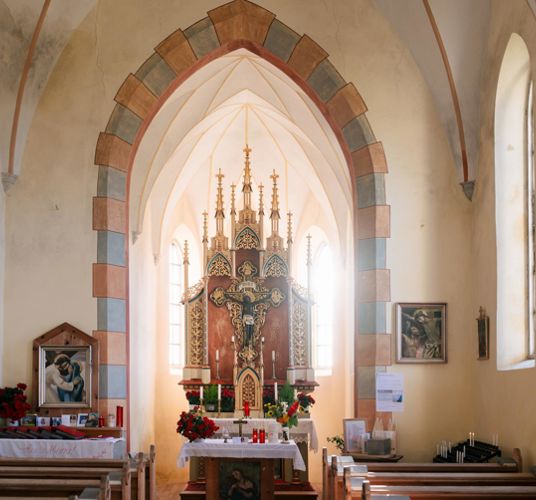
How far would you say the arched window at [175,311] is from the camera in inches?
706

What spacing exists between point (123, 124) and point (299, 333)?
6159 millimetres

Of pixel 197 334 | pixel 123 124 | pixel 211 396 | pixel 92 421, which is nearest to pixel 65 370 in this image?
pixel 92 421

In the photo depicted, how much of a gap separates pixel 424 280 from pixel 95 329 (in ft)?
13.4

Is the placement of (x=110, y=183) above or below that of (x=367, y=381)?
above

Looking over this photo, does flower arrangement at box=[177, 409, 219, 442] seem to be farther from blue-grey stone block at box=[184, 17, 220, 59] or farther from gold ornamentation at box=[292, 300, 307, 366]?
gold ornamentation at box=[292, 300, 307, 366]

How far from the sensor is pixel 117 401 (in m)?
11.3

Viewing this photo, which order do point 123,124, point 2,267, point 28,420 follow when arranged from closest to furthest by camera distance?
point 28,420 → point 2,267 → point 123,124

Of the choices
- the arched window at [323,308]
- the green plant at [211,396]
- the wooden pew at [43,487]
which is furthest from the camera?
the arched window at [323,308]

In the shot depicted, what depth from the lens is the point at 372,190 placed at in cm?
1162

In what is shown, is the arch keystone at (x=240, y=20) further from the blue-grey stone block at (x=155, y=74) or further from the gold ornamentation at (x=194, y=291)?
the gold ornamentation at (x=194, y=291)

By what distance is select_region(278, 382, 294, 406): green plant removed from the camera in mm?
14828

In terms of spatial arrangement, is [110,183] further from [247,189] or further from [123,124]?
[247,189]

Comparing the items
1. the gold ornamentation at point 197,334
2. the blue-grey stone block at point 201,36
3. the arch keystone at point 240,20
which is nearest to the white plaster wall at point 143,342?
the gold ornamentation at point 197,334

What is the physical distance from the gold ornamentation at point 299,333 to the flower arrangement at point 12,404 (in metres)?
6.52
